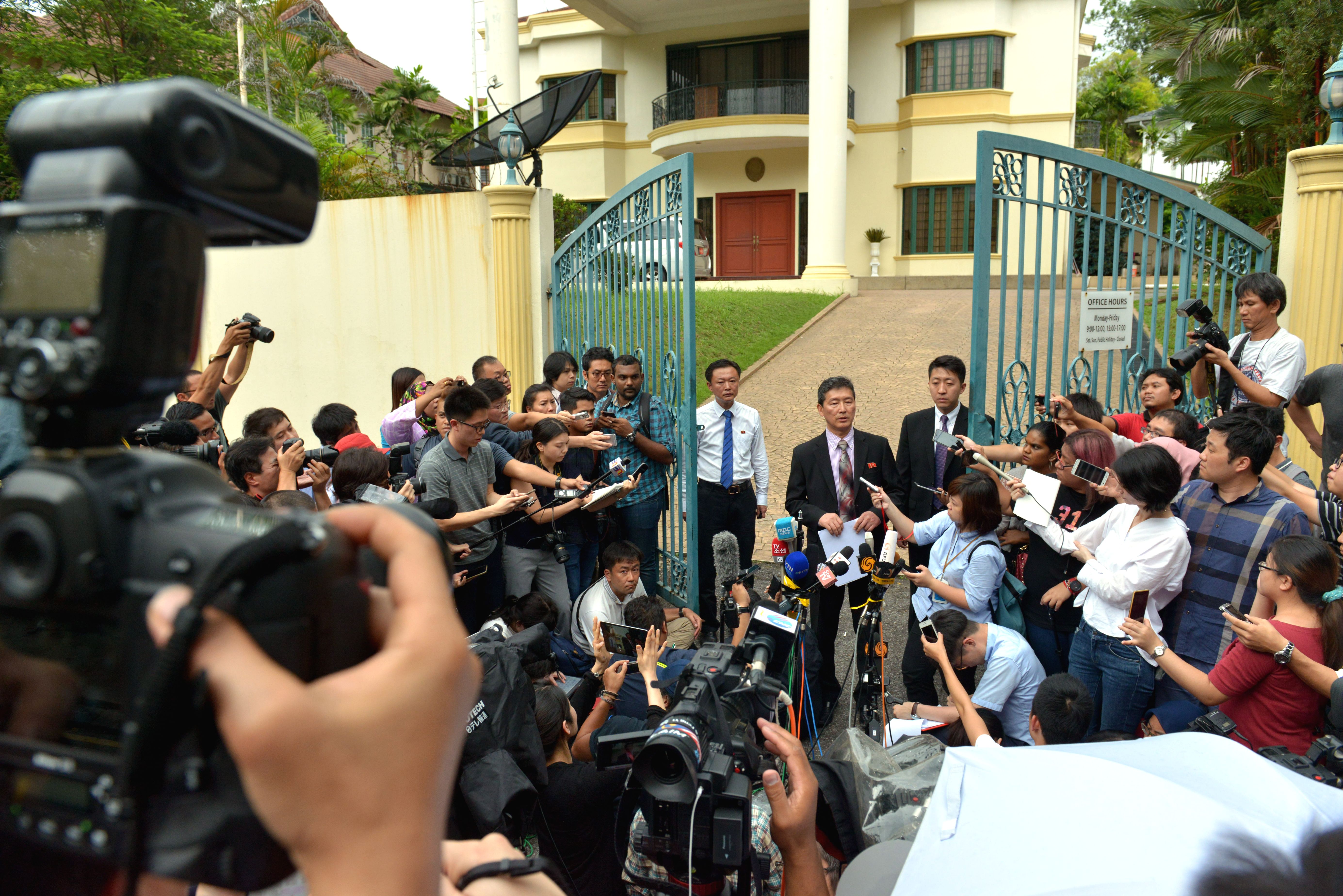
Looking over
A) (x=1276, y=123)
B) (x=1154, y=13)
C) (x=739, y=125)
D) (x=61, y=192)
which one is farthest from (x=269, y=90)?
(x=61, y=192)

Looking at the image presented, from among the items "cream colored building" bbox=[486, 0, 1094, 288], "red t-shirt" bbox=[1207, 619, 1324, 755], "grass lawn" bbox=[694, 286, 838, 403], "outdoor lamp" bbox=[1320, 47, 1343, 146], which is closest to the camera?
"red t-shirt" bbox=[1207, 619, 1324, 755]

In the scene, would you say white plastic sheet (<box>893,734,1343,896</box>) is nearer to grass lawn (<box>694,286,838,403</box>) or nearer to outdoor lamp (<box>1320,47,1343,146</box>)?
outdoor lamp (<box>1320,47,1343,146</box>)

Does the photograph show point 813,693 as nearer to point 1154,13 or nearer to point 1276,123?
point 1276,123

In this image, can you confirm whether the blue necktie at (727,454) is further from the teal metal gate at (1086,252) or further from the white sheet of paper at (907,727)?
the white sheet of paper at (907,727)

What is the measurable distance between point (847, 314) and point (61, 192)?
16.4 m

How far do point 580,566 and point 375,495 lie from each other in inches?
81.9

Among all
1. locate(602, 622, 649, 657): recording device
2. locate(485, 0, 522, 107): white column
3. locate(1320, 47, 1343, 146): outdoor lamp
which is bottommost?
locate(602, 622, 649, 657): recording device

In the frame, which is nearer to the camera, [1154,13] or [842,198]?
[1154,13]

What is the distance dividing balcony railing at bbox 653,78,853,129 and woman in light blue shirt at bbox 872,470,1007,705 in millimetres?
18880

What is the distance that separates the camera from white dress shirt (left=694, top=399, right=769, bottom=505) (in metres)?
6.00

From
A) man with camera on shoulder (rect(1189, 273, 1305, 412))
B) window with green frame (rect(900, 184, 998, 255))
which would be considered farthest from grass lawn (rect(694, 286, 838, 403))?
man with camera on shoulder (rect(1189, 273, 1305, 412))

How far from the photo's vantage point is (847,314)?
16.5 metres

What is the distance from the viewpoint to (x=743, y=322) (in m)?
14.1

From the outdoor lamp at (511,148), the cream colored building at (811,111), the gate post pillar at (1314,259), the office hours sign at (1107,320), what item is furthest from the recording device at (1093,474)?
the cream colored building at (811,111)
